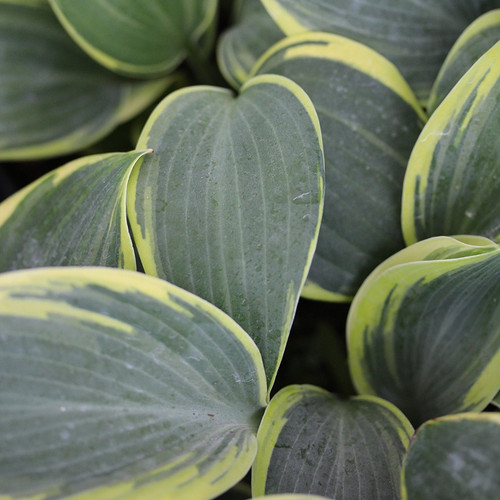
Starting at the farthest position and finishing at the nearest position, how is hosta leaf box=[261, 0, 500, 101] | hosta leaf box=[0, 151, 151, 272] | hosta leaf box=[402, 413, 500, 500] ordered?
hosta leaf box=[261, 0, 500, 101] → hosta leaf box=[0, 151, 151, 272] → hosta leaf box=[402, 413, 500, 500]

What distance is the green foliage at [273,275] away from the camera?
391 millimetres

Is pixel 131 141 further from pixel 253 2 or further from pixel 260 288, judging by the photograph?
pixel 260 288

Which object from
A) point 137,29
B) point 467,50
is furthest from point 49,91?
point 467,50

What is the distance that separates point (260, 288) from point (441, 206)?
0.20 m

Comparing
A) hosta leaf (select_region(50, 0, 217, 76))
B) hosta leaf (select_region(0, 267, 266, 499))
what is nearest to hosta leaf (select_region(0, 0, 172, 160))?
hosta leaf (select_region(50, 0, 217, 76))

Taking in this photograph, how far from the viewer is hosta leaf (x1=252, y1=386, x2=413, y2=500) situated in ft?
1.47

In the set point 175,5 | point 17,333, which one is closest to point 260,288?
point 17,333

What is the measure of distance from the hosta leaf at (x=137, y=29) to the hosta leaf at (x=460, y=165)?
0.33 m

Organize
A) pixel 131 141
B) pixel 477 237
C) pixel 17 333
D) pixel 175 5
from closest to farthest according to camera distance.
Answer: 1. pixel 17 333
2. pixel 477 237
3. pixel 175 5
4. pixel 131 141

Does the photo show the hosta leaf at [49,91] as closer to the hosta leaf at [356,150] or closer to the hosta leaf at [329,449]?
the hosta leaf at [356,150]

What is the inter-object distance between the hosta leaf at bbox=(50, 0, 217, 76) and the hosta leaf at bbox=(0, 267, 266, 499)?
352 millimetres

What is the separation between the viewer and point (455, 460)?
38 cm

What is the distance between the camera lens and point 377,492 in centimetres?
45

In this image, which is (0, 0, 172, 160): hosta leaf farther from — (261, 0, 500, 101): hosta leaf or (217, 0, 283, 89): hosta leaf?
(261, 0, 500, 101): hosta leaf
